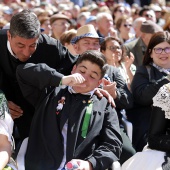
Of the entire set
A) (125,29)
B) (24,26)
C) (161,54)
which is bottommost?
(125,29)

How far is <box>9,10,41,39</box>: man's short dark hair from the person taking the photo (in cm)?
389

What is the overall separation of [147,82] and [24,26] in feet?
5.16

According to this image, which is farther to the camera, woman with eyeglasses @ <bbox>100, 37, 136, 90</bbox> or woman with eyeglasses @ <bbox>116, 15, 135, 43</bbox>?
woman with eyeglasses @ <bbox>116, 15, 135, 43</bbox>

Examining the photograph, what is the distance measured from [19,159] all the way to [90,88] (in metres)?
0.77

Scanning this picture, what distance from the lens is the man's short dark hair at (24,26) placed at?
3891 mm

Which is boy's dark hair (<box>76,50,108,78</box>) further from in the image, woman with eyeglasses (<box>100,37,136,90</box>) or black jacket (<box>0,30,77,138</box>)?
woman with eyeglasses (<box>100,37,136,90</box>)

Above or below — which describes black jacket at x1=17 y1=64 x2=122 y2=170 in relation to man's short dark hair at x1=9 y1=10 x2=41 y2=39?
below

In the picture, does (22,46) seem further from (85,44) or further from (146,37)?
(146,37)

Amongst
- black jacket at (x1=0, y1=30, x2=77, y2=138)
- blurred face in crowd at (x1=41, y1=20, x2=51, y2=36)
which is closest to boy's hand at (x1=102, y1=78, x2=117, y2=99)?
black jacket at (x1=0, y1=30, x2=77, y2=138)

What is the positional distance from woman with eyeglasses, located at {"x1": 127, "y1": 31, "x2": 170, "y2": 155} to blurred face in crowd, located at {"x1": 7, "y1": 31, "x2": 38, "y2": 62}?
1.37 metres

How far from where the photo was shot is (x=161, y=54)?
503 centimetres

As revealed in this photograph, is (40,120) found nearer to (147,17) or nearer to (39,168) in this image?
(39,168)

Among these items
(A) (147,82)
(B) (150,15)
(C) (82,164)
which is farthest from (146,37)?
(C) (82,164)

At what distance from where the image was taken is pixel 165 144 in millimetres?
3678
